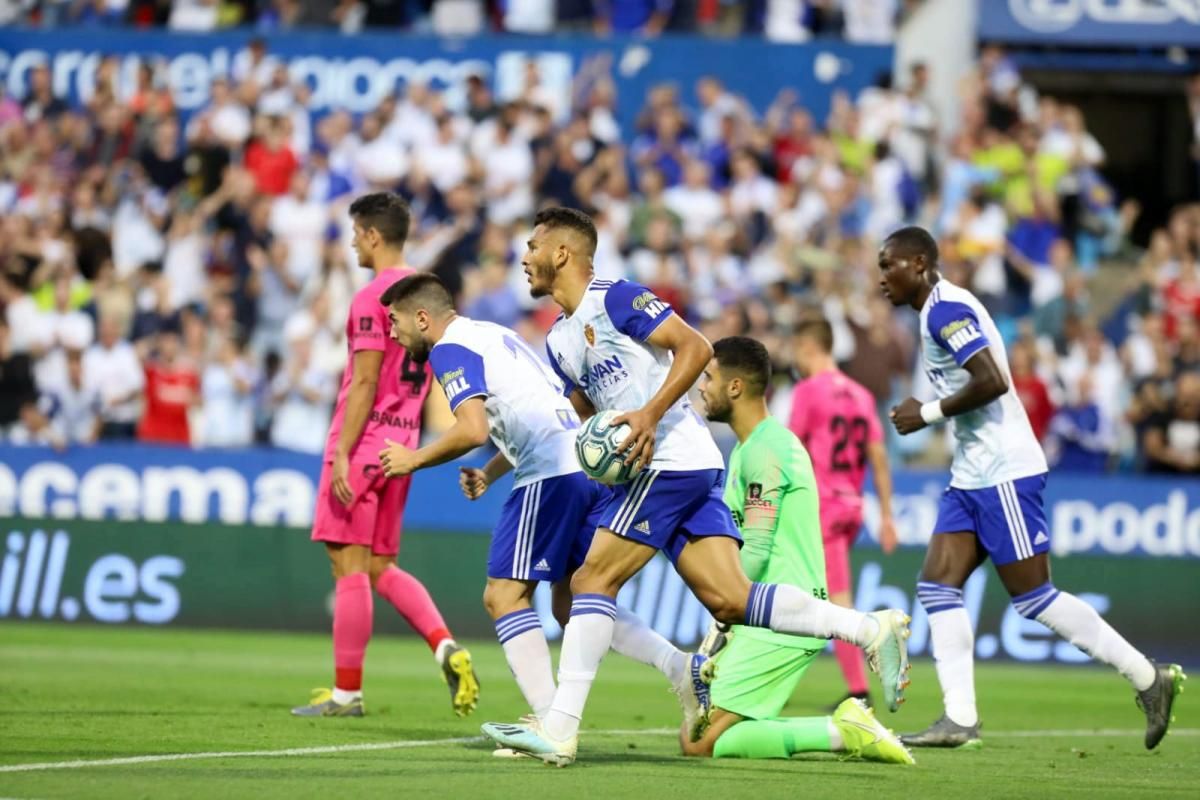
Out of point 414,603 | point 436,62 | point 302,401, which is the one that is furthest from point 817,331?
point 436,62

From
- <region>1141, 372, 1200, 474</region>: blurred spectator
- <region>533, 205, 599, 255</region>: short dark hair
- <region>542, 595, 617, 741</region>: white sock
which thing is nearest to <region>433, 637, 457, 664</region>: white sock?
<region>542, 595, 617, 741</region>: white sock

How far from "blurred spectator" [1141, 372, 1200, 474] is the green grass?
3.91m

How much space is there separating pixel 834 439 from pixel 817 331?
2.38ft

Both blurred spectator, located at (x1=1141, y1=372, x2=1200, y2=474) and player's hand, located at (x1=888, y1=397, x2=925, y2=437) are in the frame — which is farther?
blurred spectator, located at (x1=1141, y1=372, x2=1200, y2=474)

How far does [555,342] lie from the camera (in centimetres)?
882

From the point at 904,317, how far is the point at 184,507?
7938mm

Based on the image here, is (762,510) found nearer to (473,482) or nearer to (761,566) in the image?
(761,566)

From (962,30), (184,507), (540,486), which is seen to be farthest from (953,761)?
(962,30)

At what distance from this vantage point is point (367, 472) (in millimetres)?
10875

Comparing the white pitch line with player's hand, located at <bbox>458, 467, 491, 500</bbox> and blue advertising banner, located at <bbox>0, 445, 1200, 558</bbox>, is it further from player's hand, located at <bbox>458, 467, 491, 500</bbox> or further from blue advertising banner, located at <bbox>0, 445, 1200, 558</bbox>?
blue advertising banner, located at <bbox>0, 445, 1200, 558</bbox>

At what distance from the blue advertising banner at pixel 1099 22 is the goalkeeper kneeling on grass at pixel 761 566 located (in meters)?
16.4

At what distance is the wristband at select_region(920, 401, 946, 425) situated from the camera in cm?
1012

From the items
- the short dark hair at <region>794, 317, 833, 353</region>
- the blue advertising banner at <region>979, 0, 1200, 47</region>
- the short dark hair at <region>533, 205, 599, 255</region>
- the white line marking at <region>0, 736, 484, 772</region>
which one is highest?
the blue advertising banner at <region>979, 0, 1200, 47</region>

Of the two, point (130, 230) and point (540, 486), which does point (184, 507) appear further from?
point (540, 486)
